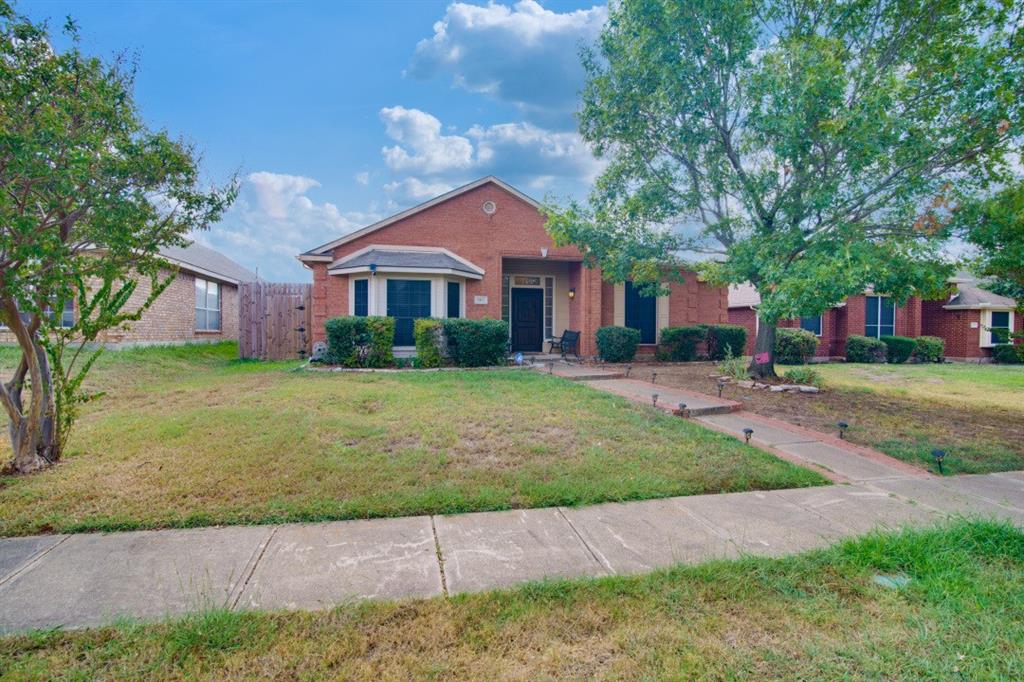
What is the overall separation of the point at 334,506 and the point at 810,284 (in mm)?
7504

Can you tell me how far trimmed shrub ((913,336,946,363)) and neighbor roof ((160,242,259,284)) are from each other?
25571 mm

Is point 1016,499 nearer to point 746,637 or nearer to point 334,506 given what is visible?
point 746,637

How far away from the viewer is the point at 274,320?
50.3ft

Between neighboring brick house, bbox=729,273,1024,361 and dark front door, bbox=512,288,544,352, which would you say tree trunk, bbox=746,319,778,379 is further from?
neighboring brick house, bbox=729,273,1024,361

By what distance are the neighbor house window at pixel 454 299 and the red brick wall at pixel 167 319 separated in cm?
854

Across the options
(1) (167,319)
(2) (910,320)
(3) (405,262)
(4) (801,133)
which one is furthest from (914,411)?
(1) (167,319)

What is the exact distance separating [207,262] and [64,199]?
1951 centimetres

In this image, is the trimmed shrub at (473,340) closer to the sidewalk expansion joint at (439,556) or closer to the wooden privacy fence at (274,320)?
the wooden privacy fence at (274,320)

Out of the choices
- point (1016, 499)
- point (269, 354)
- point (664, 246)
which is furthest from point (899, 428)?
point (269, 354)

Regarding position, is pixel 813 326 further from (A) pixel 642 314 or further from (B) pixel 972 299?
(A) pixel 642 314

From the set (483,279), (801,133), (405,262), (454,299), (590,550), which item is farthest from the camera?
(483,279)

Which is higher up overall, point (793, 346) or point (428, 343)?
point (428, 343)

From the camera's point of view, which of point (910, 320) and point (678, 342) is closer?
point (678, 342)

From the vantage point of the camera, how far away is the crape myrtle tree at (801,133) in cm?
774
